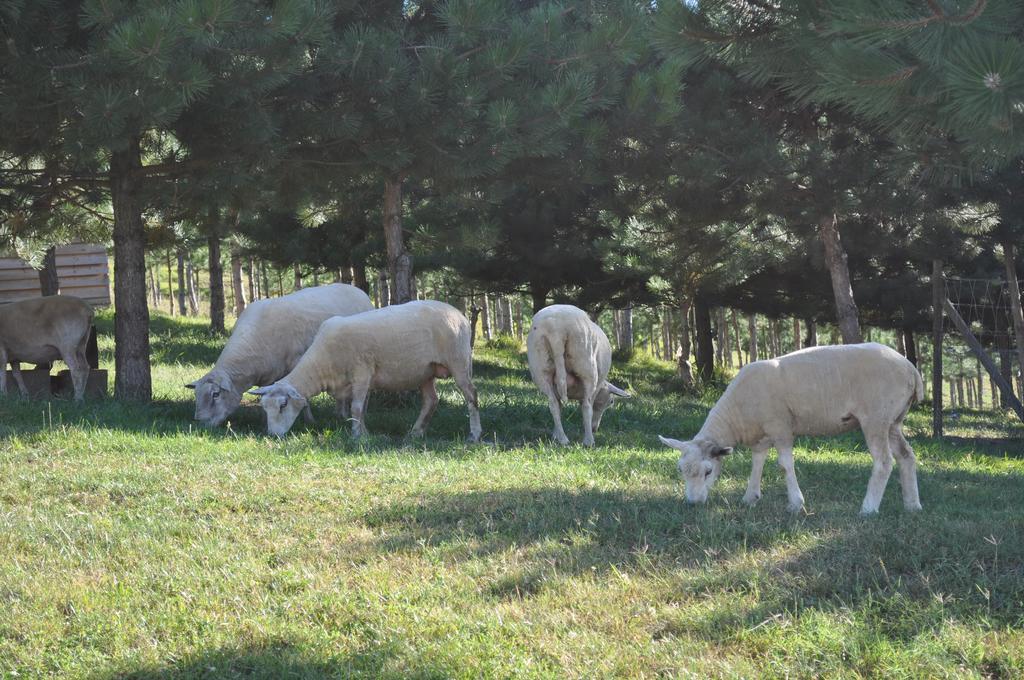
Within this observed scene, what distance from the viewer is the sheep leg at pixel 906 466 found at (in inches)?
286

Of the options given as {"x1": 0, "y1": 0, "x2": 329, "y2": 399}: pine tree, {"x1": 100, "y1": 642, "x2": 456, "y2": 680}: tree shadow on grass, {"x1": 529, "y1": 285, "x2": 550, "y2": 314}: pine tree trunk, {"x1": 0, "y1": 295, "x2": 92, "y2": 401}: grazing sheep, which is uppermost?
{"x1": 0, "y1": 0, "x2": 329, "y2": 399}: pine tree

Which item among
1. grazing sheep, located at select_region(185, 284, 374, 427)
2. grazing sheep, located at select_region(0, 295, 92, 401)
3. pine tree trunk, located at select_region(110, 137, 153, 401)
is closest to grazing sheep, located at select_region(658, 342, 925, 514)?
grazing sheep, located at select_region(185, 284, 374, 427)

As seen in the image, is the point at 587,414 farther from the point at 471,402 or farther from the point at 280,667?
the point at 280,667

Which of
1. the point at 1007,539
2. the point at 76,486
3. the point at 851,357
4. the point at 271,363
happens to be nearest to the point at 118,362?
the point at 271,363

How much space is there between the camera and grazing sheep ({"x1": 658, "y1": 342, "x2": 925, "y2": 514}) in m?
7.07

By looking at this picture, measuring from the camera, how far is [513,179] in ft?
46.4

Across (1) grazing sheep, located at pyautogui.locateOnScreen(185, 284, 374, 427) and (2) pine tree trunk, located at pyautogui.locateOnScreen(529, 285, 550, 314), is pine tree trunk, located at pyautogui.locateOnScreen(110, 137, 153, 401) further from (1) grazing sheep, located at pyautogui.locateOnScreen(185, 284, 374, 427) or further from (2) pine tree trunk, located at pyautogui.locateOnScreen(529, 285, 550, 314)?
(2) pine tree trunk, located at pyautogui.locateOnScreen(529, 285, 550, 314)

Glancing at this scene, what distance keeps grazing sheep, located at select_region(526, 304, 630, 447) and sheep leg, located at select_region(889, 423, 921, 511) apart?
3.86 meters

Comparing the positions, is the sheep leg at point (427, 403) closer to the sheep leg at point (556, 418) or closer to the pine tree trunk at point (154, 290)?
the sheep leg at point (556, 418)

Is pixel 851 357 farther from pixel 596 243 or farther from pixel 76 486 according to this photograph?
pixel 596 243

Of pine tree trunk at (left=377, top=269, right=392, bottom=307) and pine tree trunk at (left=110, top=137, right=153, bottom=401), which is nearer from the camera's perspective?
pine tree trunk at (left=110, top=137, right=153, bottom=401)

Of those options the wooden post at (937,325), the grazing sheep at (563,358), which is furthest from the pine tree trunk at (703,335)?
the grazing sheep at (563,358)

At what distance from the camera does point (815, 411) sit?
7215mm

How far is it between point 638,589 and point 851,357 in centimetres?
283
